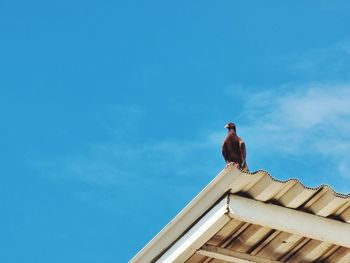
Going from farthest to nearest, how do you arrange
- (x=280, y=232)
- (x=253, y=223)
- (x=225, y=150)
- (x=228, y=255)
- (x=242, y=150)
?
(x=225, y=150)
(x=242, y=150)
(x=228, y=255)
(x=280, y=232)
(x=253, y=223)

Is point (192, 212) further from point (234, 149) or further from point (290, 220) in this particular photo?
point (234, 149)

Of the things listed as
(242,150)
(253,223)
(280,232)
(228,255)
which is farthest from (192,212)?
(242,150)

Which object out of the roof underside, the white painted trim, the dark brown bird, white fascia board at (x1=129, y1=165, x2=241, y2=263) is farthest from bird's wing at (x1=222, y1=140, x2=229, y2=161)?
the white painted trim

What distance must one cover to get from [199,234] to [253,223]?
14.8 inches

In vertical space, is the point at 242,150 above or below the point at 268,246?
above

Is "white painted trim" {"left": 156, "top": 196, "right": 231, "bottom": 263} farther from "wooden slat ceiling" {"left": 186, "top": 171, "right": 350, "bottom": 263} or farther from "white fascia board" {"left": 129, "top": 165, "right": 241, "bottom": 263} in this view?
"wooden slat ceiling" {"left": 186, "top": 171, "right": 350, "bottom": 263}

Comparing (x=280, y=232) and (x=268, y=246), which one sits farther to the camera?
(x=268, y=246)

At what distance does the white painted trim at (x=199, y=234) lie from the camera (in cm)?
Result: 684

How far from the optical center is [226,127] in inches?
527

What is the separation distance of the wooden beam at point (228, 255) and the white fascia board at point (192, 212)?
0.77 feet

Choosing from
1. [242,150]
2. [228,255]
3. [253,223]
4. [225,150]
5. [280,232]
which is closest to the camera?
[253,223]

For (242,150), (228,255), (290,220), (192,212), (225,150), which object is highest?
(225,150)

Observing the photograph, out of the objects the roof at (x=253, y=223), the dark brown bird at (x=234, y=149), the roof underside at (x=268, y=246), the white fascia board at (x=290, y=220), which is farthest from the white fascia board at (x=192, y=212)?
the dark brown bird at (x=234, y=149)

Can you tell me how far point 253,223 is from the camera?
6.96 m
